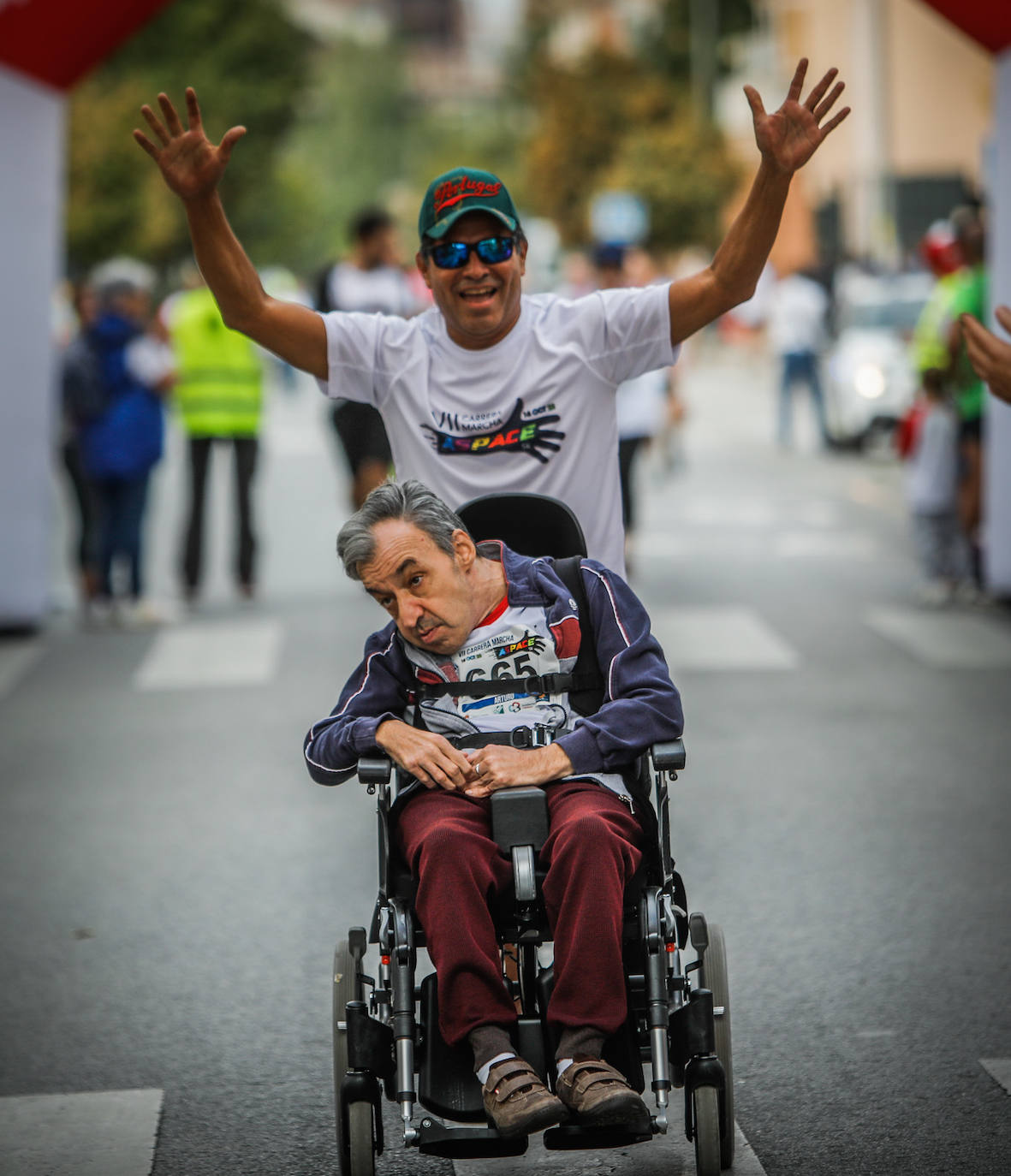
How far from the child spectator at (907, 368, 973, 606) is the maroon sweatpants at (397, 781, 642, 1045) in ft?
27.3

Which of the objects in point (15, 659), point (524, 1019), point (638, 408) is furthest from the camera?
point (638, 408)

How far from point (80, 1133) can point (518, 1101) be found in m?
1.20

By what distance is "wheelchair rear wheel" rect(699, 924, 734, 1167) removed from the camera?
3.91 meters

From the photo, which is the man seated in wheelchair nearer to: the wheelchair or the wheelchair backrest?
the wheelchair

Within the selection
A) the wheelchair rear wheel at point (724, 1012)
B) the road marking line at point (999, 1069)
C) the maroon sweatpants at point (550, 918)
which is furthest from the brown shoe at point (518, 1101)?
the road marking line at point (999, 1069)

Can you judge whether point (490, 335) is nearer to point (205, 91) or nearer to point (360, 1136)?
point (360, 1136)

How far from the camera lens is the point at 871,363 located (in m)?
21.1

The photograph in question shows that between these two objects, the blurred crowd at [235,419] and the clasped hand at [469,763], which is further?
the blurred crowd at [235,419]

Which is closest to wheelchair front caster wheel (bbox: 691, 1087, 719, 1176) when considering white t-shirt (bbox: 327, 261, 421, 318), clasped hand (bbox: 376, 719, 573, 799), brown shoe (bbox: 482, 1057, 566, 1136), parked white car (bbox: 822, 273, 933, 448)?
brown shoe (bbox: 482, 1057, 566, 1136)

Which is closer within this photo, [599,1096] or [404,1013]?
[599,1096]

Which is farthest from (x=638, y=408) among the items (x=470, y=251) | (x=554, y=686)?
(x=554, y=686)

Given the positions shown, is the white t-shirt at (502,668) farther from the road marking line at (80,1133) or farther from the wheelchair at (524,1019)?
the road marking line at (80,1133)

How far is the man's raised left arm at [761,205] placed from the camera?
452cm

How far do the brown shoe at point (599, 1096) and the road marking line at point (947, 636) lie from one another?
6.70 meters
